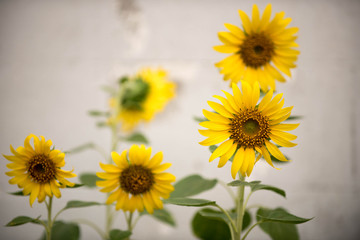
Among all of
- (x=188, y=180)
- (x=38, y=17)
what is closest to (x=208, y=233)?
(x=188, y=180)

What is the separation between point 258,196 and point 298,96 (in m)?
0.37

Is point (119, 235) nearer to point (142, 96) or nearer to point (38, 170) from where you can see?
point (38, 170)

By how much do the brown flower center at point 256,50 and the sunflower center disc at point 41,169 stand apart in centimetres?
36

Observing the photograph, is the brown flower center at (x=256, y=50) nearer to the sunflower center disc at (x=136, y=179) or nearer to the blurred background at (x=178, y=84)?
the sunflower center disc at (x=136, y=179)

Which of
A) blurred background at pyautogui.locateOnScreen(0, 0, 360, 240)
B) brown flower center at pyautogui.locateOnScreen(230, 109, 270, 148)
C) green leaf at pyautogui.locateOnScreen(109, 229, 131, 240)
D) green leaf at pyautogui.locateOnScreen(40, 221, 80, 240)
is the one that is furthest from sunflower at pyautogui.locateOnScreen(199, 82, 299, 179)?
blurred background at pyautogui.locateOnScreen(0, 0, 360, 240)

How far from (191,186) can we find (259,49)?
0.29 m

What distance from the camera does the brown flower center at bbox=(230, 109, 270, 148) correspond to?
0.40m

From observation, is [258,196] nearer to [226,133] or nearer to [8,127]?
[226,133]

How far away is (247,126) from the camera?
1.32 ft

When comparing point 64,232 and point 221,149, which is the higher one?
point 221,149

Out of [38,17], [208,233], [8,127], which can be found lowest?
[208,233]

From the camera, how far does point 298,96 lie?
3.15 ft

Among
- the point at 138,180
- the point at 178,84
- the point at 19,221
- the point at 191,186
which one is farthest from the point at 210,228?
the point at 178,84

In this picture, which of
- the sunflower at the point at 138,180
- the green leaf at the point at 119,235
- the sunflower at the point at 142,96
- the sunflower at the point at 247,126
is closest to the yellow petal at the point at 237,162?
the sunflower at the point at 247,126
